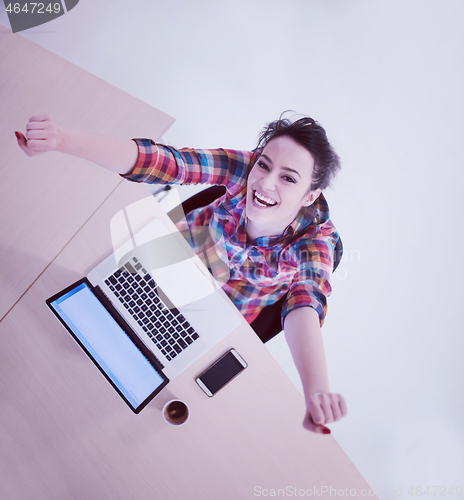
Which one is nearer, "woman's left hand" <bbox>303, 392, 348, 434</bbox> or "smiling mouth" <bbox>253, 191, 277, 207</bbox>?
"woman's left hand" <bbox>303, 392, 348, 434</bbox>

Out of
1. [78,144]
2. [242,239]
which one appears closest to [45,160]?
[78,144]

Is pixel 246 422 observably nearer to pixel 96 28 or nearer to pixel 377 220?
pixel 377 220

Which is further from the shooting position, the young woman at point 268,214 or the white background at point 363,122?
the white background at point 363,122

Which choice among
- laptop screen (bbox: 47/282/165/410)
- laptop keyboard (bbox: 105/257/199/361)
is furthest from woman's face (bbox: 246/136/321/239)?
laptop screen (bbox: 47/282/165/410)

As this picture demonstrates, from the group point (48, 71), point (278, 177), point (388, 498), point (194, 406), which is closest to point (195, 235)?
point (278, 177)

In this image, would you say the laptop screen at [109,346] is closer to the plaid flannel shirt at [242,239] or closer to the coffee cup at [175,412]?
the coffee cup at [175,412]

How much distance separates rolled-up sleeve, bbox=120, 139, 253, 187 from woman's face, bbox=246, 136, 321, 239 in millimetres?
76

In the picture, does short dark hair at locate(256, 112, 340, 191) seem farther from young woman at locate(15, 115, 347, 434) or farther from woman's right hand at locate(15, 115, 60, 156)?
woman's right hand at locate(15, 115, 60, 156)

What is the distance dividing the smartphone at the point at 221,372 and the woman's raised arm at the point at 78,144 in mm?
584

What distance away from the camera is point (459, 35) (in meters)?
1.98

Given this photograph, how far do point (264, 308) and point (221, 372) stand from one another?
0.33m

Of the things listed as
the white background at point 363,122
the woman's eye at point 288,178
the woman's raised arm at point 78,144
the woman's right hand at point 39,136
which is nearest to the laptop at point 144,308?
the woman's raised arm at point 78,144

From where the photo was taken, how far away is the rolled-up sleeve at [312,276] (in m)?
0.94

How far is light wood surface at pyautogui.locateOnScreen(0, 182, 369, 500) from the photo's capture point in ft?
2.86
